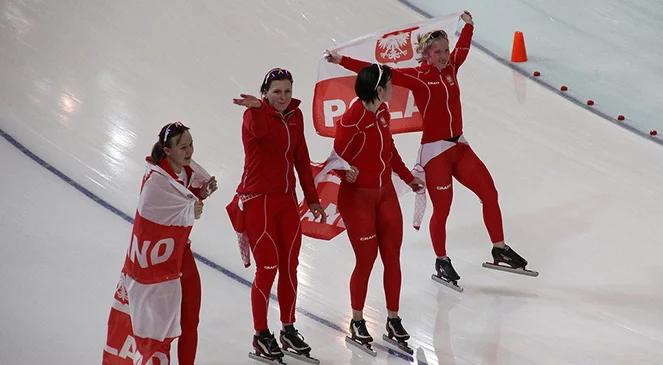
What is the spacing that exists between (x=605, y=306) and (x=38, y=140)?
13.9 feet

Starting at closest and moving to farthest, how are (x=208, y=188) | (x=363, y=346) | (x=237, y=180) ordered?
(x=208, y=188), (x=363, y=346), (x=237, y=180)

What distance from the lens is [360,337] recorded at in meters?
6.11

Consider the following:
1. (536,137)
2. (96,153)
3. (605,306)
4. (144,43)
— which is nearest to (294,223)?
(605,306)

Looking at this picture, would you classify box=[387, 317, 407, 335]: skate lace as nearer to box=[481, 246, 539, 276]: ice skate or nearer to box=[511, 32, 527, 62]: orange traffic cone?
box=[481, 246, 539, 276]: ice skate

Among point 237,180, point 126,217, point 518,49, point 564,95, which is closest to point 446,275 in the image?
point 237,180

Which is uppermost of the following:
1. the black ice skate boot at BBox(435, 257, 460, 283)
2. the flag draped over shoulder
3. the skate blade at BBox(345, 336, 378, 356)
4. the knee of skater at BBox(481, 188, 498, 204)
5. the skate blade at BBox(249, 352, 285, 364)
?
the flag draped over shoulder

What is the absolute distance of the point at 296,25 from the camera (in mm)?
9992

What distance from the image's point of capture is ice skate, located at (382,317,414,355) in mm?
6117

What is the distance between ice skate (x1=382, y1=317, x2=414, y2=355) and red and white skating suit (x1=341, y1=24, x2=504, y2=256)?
896 millimetres

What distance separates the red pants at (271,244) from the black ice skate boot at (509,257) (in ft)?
5.43

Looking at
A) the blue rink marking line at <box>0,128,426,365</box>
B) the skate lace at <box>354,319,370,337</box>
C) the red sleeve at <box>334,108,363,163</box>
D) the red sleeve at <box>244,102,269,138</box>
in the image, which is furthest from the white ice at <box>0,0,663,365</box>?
the red sleeve at <box>244,102,269,138</box>

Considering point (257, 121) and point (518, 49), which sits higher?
point (518, 49)

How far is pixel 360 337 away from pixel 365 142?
107cm

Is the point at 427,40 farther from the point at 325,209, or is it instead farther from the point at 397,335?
the point at 397,335
